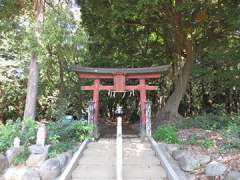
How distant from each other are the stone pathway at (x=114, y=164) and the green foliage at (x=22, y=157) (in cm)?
143

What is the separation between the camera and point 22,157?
8.85 metres

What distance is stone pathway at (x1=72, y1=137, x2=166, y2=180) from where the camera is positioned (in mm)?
7867

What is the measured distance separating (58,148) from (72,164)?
4.77 feet

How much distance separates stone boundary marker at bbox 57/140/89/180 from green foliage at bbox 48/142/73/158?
0.39 m

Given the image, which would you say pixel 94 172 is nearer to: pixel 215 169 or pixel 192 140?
pixel 215 169

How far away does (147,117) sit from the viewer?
12.8m

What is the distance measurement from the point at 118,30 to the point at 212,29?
521cm

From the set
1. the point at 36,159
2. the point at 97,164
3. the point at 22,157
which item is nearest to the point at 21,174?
the point at 36,159

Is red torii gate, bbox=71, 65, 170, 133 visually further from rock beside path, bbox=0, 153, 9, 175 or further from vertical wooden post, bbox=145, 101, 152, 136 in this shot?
rock beside path, bbox=0, 153, 9, 175

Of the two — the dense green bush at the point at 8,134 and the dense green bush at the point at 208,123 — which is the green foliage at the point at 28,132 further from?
the dense green bush at the point at 208,123

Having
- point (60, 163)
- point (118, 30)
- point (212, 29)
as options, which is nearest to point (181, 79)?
point (212, 29)

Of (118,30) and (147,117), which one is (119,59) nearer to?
(118,30)

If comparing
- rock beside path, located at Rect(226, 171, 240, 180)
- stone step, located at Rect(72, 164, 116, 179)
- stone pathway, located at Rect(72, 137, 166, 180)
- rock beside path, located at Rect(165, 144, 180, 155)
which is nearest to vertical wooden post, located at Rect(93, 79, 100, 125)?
stone pathway, located at Rect(72, 137, 166, 180)

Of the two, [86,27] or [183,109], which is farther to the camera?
[183,109]
